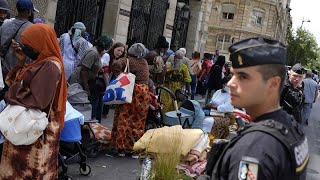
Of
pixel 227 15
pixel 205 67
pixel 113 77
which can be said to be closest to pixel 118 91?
pixel 113 77

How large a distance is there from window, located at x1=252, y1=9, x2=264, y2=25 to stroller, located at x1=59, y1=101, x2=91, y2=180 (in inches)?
2084

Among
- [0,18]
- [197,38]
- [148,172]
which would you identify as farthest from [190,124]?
[197,38]

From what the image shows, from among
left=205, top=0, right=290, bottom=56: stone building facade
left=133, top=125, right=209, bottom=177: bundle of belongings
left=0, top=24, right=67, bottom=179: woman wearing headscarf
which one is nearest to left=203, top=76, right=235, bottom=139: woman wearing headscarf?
left=133, top=125, right=209, bottom=177: bundle of belongings

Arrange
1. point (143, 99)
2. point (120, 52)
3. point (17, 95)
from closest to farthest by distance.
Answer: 1. point (17, 95)
2. point (143, 99)
3. point (120, 52)

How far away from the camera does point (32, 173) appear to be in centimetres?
369

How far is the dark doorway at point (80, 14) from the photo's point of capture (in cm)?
1047

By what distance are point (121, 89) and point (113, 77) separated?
48 cm

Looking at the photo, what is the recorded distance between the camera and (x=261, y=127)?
5.50ft

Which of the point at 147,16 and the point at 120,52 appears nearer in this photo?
the point at 120,52

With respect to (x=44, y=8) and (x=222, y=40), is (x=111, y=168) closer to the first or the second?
(x=44, y=8)

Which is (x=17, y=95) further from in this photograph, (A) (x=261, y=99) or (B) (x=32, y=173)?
(A) (x=261, y=99)

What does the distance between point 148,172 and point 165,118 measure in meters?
2.72

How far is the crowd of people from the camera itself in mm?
1744

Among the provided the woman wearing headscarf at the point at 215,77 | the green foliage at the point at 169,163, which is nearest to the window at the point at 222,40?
the woman wearing headscarf at the point at 215,77
